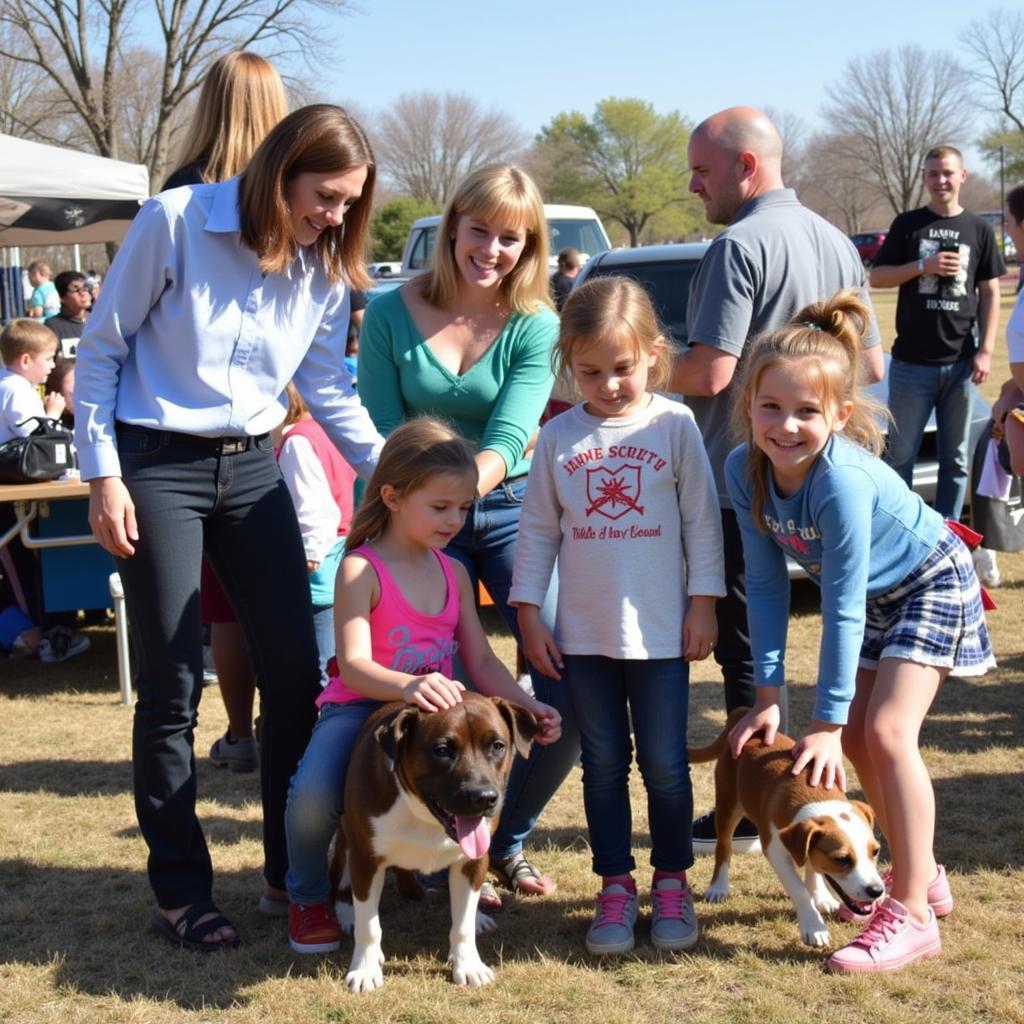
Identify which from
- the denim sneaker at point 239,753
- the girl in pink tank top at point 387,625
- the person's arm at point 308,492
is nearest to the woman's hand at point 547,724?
the girl in pink tank top at point 387,625

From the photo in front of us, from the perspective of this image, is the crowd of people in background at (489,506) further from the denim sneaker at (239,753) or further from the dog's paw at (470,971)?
the denim sneaker at (239,753)

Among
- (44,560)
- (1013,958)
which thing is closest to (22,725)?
(44,560)

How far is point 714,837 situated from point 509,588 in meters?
1.16

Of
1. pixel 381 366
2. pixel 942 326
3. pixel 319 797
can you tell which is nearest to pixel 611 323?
pixel 381 366

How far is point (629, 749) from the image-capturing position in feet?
11.3

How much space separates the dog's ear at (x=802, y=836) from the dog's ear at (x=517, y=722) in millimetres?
666

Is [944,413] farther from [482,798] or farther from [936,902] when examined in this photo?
[482,798]

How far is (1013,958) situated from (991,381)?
1516 cm

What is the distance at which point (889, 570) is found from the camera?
10.6 ft

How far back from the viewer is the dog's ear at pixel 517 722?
3.16m

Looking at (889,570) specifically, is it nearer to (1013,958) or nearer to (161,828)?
(1013,958)

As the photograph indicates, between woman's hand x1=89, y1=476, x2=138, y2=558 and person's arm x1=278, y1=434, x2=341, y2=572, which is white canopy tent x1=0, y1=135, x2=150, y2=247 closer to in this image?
person's arm x1=278, y1=434, x2=341, y2=572

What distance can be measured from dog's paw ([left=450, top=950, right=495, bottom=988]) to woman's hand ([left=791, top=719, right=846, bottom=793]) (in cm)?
92

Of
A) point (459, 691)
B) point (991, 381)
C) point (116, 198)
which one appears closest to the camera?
point (459, 691)
